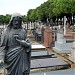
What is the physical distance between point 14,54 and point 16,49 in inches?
4.2

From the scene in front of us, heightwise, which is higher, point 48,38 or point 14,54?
point 14,54

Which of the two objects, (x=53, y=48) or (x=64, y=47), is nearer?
(x=64, y=47)

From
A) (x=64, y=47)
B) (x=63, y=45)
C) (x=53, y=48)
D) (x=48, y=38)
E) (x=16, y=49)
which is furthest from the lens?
(x=48, y=38)

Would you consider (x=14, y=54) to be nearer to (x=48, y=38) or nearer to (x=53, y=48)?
(x=53, y=48)

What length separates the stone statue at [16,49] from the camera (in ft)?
17.8

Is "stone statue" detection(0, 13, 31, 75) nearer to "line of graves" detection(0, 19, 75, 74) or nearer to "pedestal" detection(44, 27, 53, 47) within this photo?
"line of graves" detection(0, 19, 75, 74)

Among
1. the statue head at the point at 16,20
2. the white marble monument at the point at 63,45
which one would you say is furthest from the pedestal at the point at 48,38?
the statue head at the point at 16,20

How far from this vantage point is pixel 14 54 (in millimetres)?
5461

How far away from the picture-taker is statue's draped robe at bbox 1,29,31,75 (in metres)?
5.43

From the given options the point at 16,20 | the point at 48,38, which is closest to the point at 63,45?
the point at 48,38

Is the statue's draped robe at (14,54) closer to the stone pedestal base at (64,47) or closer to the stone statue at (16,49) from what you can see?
the stone statue at (16,49)

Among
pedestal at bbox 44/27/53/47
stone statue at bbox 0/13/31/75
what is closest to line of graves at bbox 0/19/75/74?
pedestal at bbox 44/27/53/47

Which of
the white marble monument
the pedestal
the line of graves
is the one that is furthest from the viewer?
the pedestal

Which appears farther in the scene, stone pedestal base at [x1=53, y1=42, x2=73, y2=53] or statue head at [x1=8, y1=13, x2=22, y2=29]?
stone pedestal base at [x1=53, y1=42, x2=73, y2=53]
